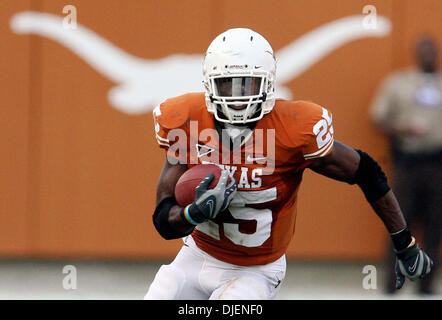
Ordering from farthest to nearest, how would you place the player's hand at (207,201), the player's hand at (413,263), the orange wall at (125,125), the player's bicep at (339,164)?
1. the orange wall at (125,125)
2. the player's hand at (413,263)
3. the player's bicep at (339,164)
4. the player's hand at (207,201)

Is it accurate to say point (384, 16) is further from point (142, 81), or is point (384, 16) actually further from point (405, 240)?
point (405, 240)

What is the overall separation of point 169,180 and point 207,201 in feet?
1.18

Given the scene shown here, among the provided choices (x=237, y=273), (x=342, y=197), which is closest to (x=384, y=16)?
(x=342, y=197)

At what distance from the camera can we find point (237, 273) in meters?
3.20

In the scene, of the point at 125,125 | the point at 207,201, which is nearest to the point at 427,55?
the point at 125,125

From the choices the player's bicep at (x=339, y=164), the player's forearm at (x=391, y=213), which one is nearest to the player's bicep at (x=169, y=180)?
the player's bicep at (x=339, y=164)

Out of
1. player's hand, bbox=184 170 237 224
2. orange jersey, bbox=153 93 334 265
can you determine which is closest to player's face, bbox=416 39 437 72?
orange jersey, bbox=153 93 334 265

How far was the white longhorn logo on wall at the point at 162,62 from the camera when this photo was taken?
546cm

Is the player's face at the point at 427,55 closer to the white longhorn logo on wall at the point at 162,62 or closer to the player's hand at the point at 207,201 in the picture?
the white longhorn logo on wall at the point at 162,62

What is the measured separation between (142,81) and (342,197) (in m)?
1.60

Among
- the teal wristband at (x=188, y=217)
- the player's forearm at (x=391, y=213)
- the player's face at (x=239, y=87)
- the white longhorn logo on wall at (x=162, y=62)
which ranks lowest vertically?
the player's forearm at (x=391, y=213)

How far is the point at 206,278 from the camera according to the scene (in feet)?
10.6

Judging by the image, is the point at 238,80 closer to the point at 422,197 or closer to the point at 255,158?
the point at 255,158

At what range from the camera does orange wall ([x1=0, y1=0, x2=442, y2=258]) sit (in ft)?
17.9
